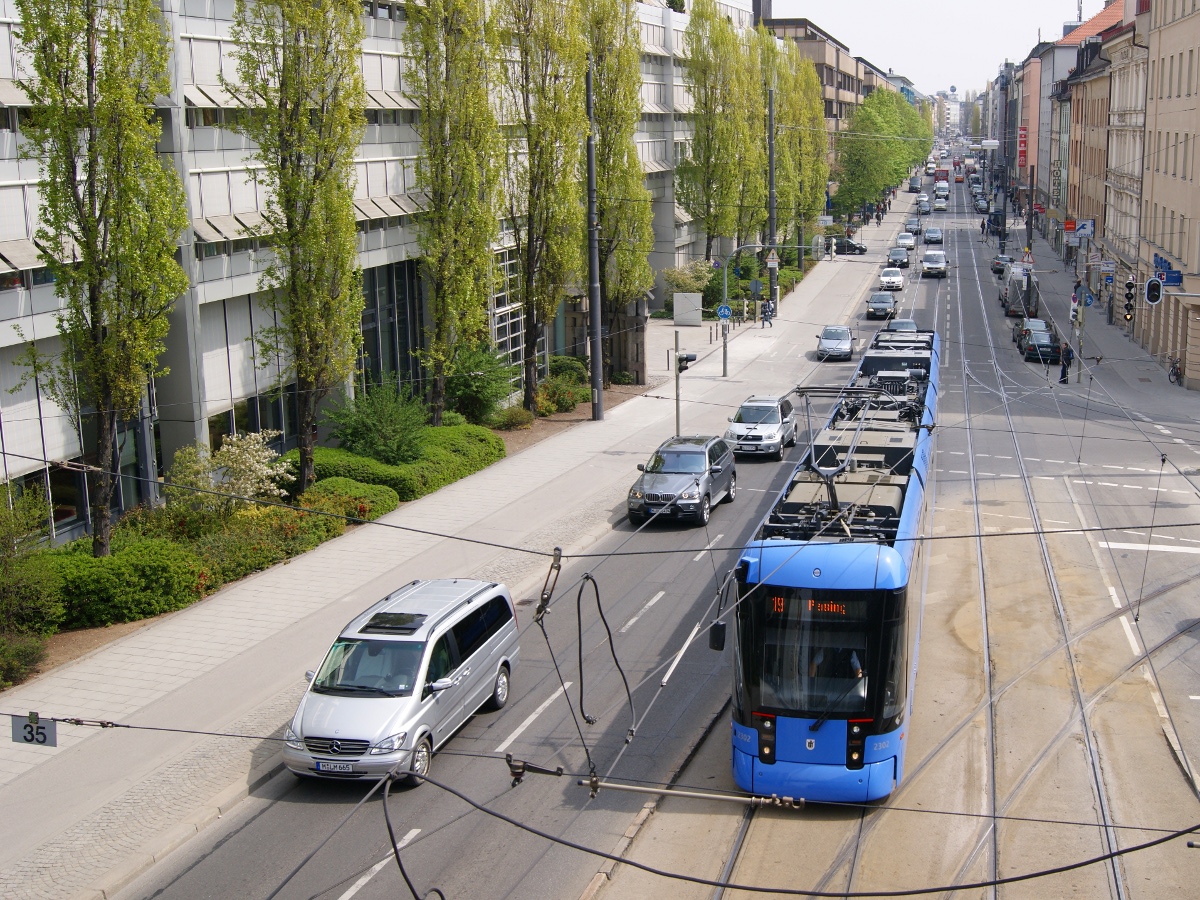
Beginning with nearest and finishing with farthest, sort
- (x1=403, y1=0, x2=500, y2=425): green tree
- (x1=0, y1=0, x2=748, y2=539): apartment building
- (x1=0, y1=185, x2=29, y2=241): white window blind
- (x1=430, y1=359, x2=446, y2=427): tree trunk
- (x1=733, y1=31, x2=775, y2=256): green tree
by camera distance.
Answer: (x1=0, y1=185, x2=29, y2=241): white window blind, (x1=0, y1=0, x2=748, y2=539): apartment building, (x1=403, y1=0, x2=500, y2=425): green tree, (x1=430, y1=359, x2=446, y2=427): tree trunk, (x1=733, y1=31, x2=775, y2=256): green tree

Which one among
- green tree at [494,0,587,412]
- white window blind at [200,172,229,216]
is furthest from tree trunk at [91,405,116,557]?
green tree at [494,0,587,412]

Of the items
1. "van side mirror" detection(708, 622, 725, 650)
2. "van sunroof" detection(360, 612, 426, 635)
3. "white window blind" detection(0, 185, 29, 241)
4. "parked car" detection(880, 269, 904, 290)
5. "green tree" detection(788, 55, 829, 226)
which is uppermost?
"green tree" detection(788, 55, 829, 226)

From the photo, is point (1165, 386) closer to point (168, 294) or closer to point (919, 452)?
point (919, 452)

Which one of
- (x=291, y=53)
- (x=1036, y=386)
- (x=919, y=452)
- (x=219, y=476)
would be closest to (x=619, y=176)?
(x=1036, y=386)

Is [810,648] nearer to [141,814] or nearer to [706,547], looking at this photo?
[141,814]

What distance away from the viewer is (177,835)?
43.8ft

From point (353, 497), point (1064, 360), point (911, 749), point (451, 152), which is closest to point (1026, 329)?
point (1064, 360)

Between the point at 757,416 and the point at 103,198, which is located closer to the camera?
the point at 103,198

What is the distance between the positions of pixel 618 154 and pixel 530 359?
9896 millimetres

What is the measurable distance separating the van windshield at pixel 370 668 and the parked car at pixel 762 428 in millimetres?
18647

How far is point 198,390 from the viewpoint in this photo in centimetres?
2569

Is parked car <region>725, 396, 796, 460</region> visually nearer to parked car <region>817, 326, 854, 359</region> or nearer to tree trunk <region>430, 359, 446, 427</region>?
tree trunk <region>430, 359, 446, 427</region>

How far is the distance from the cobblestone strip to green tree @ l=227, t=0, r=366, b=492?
1130 cm

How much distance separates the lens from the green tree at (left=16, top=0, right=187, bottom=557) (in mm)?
20000
